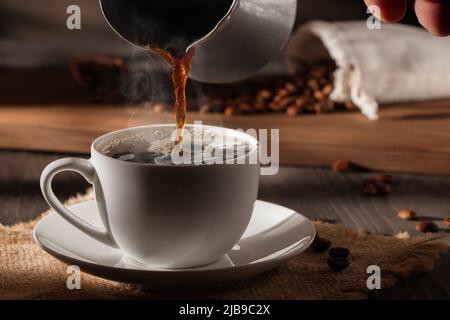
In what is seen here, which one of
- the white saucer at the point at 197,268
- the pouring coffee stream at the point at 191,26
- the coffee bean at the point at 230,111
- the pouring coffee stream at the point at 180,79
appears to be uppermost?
the pouring coffee stream at the point at 191,26

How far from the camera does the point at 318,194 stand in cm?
137

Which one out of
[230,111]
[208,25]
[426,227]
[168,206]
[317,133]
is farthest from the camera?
[230,111]

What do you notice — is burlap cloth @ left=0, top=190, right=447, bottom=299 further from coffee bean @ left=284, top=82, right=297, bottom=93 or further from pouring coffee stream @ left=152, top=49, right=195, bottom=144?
coffee bean @ left=284, top=82, right=297, bottom=93

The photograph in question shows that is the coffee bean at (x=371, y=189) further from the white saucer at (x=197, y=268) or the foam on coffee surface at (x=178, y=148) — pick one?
the foam on coffee surface at (x=178, y=148)

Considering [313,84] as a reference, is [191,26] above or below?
above

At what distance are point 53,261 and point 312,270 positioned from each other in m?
0.32

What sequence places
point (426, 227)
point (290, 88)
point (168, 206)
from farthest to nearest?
1. point (290, 88)
2. point (426, 227)
3. point (168, 206)

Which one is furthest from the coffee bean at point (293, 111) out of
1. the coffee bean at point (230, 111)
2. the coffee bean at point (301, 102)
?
the coffee bean at point (230, 111)

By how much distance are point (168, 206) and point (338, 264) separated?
0.24 meters

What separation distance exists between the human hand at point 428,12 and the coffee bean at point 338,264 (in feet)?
1.03

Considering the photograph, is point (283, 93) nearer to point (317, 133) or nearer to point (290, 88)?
point (290, 88)

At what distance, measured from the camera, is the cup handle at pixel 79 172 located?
3.10 ft

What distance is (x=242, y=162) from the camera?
93 cm

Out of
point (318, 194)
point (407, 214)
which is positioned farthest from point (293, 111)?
point (407, 214)
